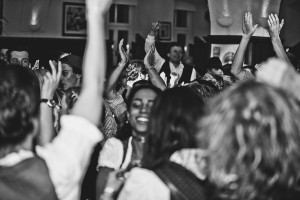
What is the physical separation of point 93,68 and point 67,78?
7.30 ft

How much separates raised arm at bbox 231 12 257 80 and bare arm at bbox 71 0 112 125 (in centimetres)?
180

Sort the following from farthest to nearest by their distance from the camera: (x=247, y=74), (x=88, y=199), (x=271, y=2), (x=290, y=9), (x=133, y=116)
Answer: (x=290, y=9) → (x=271, y=2) → (x=247, y=74) → (x=88, y=199) → (x=133, y=116)

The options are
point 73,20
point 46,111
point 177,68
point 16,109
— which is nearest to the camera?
point 16,109

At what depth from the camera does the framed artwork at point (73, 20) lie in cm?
1194

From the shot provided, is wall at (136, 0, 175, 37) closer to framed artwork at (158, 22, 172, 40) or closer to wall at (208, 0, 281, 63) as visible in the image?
framed artwork at (158, 22, 172, 40)

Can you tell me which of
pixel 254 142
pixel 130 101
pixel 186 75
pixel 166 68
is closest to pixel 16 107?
pixel 254 142

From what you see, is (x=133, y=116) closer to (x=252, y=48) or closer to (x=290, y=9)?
(x=252, y=48)

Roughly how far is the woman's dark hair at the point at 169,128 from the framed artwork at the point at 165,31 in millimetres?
11663

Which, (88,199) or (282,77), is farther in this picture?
(88,199)

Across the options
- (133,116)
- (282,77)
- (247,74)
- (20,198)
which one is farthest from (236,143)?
(247,74)

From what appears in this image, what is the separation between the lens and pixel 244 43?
3.17 metres

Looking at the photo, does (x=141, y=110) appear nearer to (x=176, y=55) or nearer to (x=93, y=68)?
(x=93, y=68)

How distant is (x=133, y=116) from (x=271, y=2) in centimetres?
669

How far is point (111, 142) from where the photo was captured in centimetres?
229
